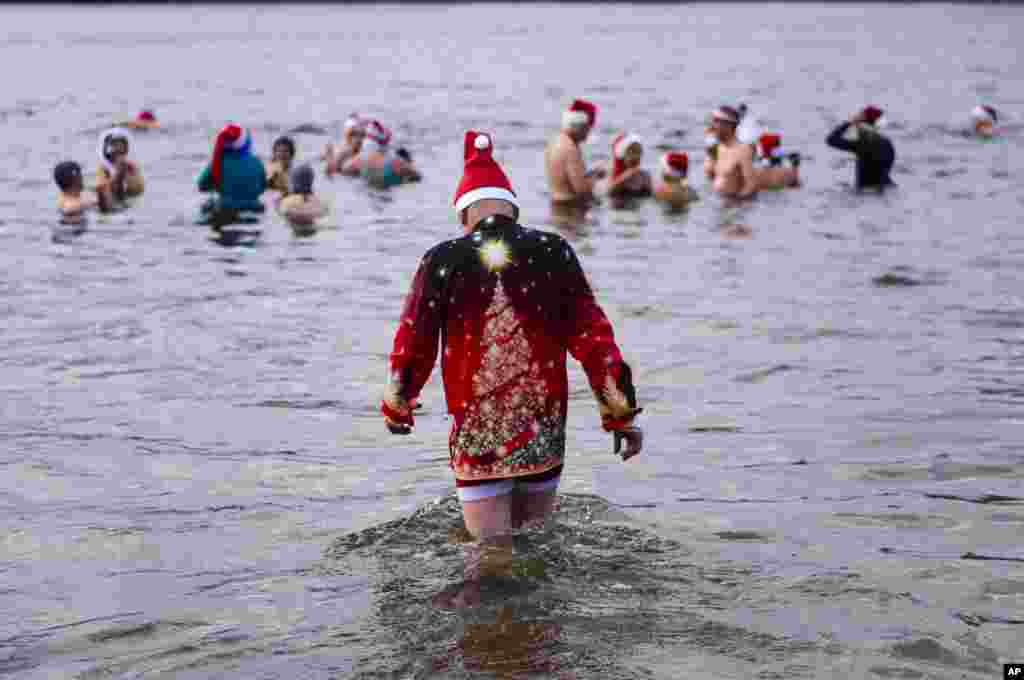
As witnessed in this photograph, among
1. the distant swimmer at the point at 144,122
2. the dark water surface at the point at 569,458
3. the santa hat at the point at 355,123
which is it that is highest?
the distant swimmer at the point at 144,122

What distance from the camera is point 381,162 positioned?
2386cm

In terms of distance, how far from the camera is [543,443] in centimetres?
649

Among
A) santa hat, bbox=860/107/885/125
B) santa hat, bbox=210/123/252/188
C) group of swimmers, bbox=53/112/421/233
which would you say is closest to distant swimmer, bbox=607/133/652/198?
santa hat, bbox=860/107/885/125

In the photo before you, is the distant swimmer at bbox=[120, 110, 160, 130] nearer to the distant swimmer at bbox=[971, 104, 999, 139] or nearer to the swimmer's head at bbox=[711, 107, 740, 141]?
the swimmer's head at bbox=[711, 107, 740, 141]

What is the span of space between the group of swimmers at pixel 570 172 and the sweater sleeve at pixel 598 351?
12907 mm

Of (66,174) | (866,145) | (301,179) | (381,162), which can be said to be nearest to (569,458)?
(301,179)

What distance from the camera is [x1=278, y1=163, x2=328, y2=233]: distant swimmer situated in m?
19.6

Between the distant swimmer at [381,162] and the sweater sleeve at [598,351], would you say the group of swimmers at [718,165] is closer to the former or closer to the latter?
the distant swimmer at [381,162]

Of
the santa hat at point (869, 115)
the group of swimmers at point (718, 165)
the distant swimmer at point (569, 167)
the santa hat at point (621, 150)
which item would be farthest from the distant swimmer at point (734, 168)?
the distant swimmer at point (569, 167)

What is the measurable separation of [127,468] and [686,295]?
7.13 m

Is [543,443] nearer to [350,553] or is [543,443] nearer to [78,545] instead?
[350,553]

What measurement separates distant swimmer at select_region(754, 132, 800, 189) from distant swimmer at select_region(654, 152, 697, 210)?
5.67 ft

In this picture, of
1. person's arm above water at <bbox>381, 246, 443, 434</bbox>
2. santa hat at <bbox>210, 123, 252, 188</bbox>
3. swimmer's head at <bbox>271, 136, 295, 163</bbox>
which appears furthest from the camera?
swimmer's head at <bbox>271, 136, 295, 163</bbox>

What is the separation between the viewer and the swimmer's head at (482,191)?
654cm
